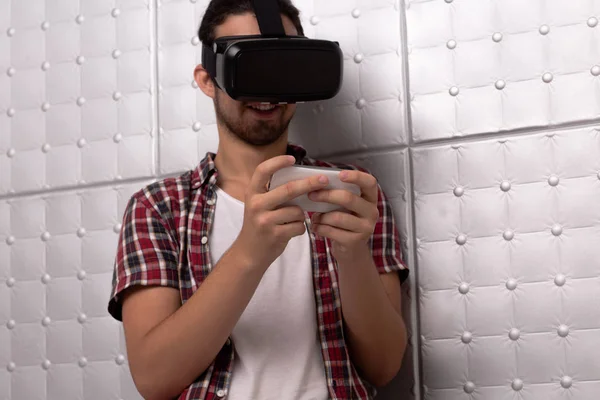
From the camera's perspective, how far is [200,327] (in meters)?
1.26

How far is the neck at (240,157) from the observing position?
151 cm

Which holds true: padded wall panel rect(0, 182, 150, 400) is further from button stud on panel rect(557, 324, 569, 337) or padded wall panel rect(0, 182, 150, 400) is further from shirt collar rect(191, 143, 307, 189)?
button stud on panel rect(557, 324, 569, 337)

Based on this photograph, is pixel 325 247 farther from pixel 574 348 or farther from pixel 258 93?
pixel 574 348

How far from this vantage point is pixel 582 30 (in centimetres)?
151

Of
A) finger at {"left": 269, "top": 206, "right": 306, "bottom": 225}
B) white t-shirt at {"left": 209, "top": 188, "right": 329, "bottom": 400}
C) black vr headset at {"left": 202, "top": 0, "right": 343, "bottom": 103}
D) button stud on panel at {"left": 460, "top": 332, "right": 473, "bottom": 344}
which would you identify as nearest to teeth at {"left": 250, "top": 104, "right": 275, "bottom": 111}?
black vr headset at {"left": 202, "top": 0, "right": 343, "bottom": 103}

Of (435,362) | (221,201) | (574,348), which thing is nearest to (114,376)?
(221,201)

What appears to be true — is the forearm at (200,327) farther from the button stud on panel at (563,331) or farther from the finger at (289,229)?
the button stud on panel at (563,331)

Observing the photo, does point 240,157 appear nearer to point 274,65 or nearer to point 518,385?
point 274,65

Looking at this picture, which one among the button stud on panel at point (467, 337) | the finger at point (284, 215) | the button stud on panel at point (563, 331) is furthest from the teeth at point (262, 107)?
the button stud on panel at point (563, 331)

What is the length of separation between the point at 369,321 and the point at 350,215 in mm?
253

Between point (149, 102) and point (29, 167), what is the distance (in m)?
0.37

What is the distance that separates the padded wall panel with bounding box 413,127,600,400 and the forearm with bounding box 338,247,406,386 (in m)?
0.16

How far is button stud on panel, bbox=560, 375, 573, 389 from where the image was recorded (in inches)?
57.1

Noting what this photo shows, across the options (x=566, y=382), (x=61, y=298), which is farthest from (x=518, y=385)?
(x=61, y=298)
